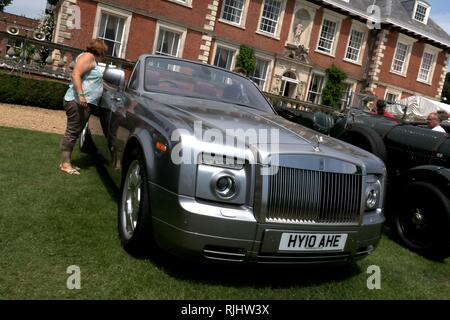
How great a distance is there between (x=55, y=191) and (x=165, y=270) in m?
2.17

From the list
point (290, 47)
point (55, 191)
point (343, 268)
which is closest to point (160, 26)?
point (290, 47)

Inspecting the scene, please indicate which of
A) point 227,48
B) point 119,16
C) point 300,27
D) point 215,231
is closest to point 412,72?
point 300,27

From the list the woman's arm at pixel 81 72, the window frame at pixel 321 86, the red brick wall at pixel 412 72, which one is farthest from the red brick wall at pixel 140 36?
the red brick wall at pixel 412 72

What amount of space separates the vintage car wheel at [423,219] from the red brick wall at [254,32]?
63.2 feet

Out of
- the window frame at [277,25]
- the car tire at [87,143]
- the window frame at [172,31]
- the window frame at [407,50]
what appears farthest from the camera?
the window frame at [407,50]

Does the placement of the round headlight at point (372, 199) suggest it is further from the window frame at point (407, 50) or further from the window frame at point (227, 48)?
the window frame at point (407, 50)

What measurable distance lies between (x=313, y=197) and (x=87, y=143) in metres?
4.46

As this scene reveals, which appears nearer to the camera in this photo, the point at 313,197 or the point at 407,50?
the point at 313,197

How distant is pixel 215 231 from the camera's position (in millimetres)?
2805

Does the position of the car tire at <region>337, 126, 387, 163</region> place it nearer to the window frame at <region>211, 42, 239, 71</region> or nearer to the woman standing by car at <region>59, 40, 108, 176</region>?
the woman standing by car at <region>59, 40, 108, 176</region>

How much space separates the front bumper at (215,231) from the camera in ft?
9.16

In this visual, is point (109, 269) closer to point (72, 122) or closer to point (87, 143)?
point (72, 122)
